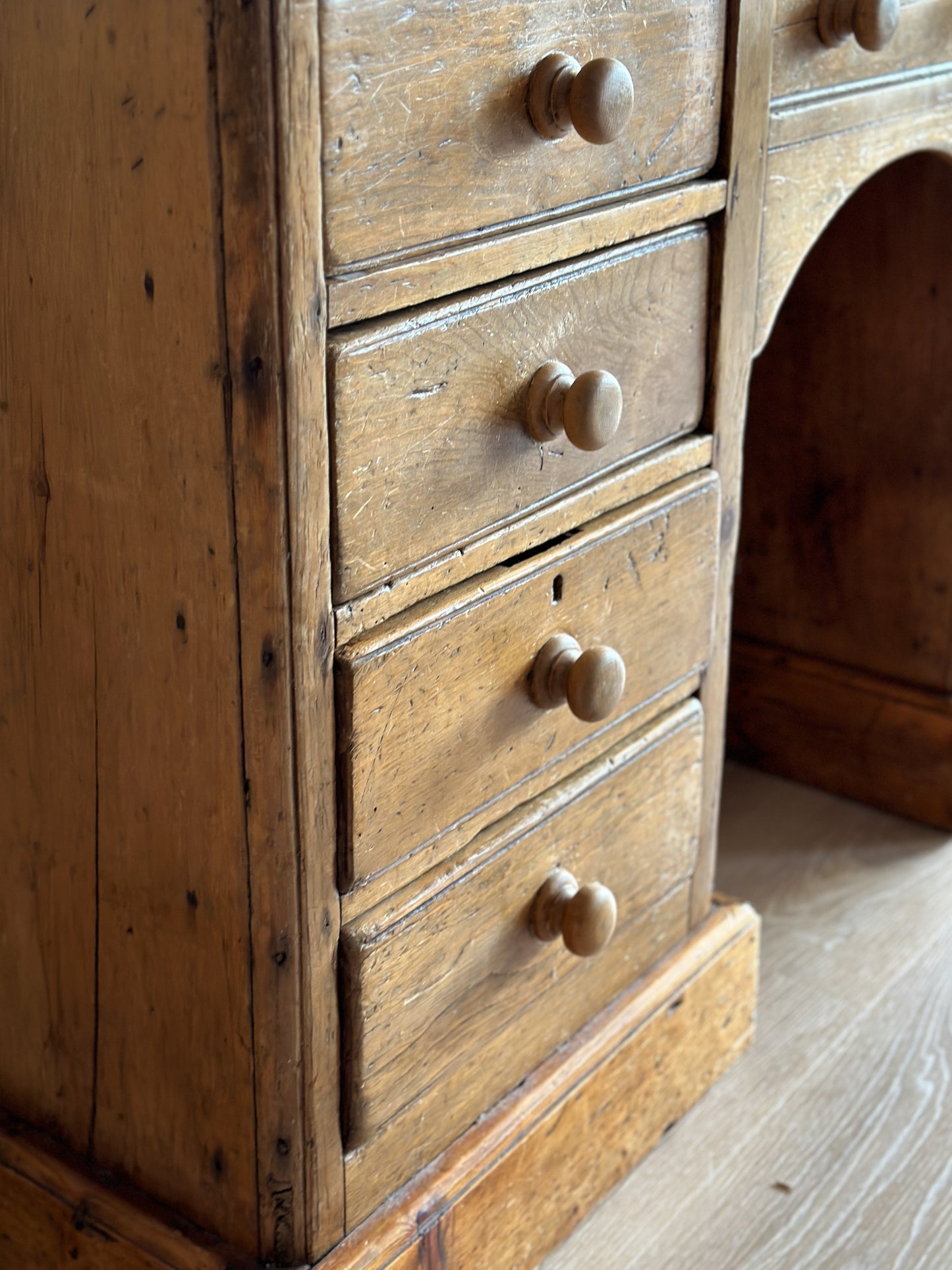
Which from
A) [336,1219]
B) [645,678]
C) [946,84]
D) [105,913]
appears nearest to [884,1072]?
[645,678]

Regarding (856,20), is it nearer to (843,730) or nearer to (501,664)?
(501,664)

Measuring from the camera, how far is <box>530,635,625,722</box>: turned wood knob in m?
0.95

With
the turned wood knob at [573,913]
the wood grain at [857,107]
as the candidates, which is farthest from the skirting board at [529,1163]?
the wood grain at [857,107]

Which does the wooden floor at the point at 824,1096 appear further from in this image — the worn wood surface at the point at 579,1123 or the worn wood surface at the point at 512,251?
the worn wood surface at the point at 512,251

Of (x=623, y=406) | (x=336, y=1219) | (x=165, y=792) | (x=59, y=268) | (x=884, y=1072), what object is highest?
(x=59, y=268)

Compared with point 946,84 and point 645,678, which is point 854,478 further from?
point 645,678

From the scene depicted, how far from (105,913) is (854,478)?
1072mm

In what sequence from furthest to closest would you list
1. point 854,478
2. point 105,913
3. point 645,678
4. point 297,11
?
point 854,478 → point 645,678 → point 105,913 → point 297,11

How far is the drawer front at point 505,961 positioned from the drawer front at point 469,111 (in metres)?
0.41

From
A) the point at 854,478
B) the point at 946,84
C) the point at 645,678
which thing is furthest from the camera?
the point at 854,478

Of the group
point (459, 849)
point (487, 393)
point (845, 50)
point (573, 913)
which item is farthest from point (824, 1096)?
point (845, 50)

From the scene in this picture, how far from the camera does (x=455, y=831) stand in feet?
3.11

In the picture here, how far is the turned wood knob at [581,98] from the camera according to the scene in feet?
2.65

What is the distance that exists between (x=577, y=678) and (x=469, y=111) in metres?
0.35
